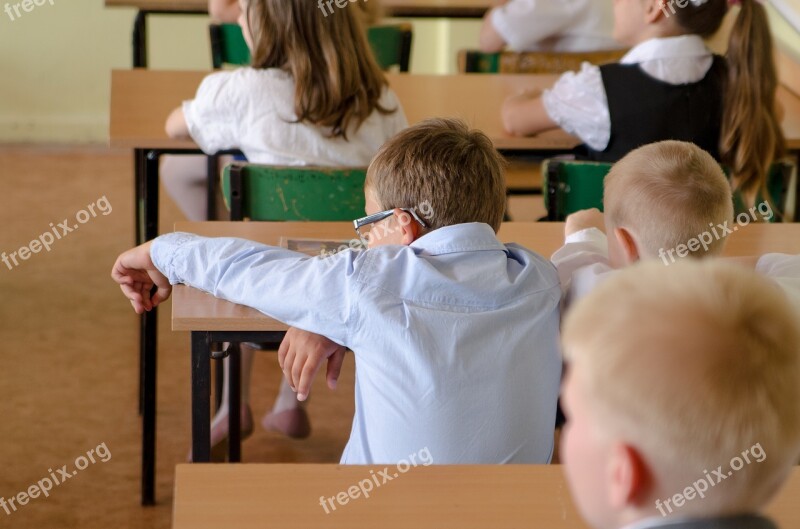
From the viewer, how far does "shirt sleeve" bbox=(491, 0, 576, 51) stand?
3.90m

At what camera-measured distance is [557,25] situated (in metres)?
3.91

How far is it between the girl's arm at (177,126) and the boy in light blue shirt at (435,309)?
3.72 ft

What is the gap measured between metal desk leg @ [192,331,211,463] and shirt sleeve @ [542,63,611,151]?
140 centimetres

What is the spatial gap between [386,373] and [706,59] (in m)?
1.64

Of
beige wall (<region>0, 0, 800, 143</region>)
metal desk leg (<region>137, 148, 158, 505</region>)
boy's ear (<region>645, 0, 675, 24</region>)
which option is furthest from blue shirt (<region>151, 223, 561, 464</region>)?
beige wall (<region>0, 0, 800, 143</region>)

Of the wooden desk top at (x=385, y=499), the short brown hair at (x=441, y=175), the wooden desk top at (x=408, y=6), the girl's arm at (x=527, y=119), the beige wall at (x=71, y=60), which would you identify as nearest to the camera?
the wooden desk top at (x=385, y=499)

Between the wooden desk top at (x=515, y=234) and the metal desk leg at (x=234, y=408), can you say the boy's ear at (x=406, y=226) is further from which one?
the metal desk leg at (x=234, y=408)

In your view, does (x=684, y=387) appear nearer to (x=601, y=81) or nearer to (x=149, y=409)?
(x=149, y=409)

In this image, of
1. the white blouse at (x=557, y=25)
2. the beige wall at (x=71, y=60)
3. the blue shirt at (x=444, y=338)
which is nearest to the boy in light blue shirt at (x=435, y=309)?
the blue shirt at (x=444, y=338)

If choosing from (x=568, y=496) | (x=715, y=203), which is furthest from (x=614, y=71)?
(x=568, y=496)

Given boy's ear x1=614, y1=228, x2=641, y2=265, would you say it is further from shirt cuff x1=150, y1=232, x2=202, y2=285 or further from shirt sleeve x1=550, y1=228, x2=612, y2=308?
shirt cuff x1=150, y1=232, x2=202, y2=285

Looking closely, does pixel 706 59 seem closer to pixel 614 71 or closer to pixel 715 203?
pixel 614 71

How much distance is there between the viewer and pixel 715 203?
167 cm

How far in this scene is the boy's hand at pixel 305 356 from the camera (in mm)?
1629
